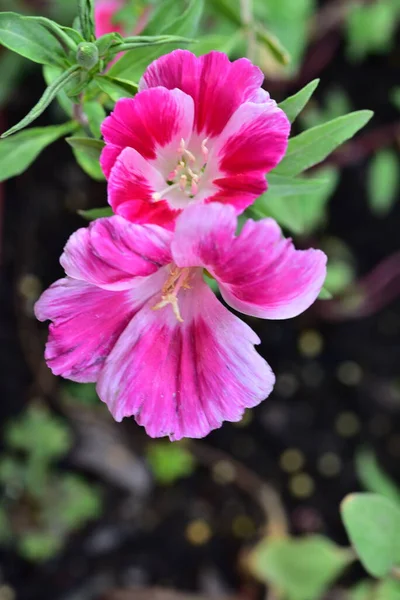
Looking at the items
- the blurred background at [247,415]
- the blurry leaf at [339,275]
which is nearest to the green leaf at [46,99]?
the blurred background at [247,415]

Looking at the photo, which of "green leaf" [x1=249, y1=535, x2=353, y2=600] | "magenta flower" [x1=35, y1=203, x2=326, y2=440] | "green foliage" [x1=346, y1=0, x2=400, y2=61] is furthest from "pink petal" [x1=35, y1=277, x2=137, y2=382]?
"green foliage" [x1=346, y1=0, x2=400, y2=61]

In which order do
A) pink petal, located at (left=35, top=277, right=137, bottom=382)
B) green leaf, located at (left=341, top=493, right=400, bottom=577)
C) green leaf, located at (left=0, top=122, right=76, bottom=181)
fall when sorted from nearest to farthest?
pink petal, located at (left=35, top=277, right=137, bottom=382), green leaf, located at (left=0, top=122, right=76, bottom=181), green leaf, located at (left=341, top=493, right=400, bottom=577)

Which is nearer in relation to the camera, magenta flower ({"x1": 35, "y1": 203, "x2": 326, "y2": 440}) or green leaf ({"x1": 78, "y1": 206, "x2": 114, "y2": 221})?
magenta flower ({"x1": 35, "y1": 203, "x2": 326, "y2": 440})

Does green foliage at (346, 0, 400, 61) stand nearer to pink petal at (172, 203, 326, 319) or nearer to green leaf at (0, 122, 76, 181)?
green leaf at (0, 122, 76, 181)

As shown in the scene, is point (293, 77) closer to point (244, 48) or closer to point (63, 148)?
point (244, 48)

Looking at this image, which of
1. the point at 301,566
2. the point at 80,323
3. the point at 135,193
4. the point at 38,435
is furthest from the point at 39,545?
the point at 135,193

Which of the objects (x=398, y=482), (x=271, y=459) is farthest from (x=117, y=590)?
(x=398, y=482)

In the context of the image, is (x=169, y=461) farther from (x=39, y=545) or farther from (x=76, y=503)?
(x=39, y=545)
